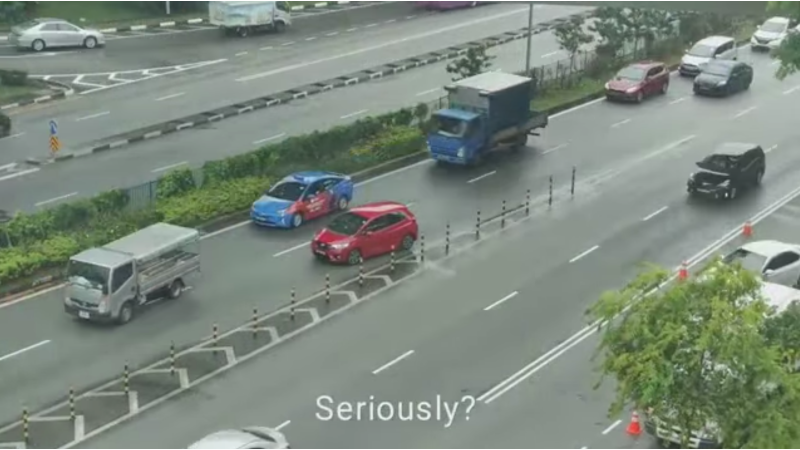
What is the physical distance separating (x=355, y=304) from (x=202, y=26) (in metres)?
35.5

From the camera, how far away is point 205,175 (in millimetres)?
39344

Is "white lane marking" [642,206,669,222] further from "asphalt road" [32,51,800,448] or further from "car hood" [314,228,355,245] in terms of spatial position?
"car hood" [314,228,355,245]

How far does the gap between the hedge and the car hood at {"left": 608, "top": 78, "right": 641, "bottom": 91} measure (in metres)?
10.3

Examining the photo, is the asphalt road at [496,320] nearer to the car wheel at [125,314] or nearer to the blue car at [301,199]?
the car wheel at [125,314]

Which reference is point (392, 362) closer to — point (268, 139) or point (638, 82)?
point (268, 139)

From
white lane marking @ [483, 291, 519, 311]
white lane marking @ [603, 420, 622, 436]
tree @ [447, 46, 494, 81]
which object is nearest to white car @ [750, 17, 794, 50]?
tree @ [447, 46, 494, 81]

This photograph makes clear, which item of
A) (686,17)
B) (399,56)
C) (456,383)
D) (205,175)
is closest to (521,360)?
(456,383)

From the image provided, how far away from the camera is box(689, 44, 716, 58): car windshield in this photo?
60281 millimetres

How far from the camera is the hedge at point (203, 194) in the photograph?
111 ft

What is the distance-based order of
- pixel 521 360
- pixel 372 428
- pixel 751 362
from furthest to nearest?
1. pixel 521 360
2. pixel 372 428
3. pixel 751 362

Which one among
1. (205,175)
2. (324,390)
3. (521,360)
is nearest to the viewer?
(324,390)

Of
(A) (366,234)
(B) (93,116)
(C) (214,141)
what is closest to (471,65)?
(C) (214,141)

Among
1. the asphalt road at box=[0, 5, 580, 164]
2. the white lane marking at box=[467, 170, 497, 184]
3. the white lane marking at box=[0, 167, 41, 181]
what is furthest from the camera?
the asphalt road at box=[0, 5, 580, 164]

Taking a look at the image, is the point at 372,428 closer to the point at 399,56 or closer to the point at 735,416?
the point at 735,416
